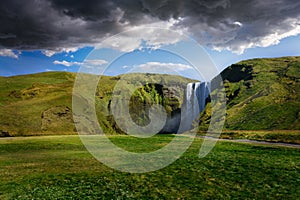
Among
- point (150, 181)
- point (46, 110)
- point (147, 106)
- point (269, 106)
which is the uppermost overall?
point (147, 106)

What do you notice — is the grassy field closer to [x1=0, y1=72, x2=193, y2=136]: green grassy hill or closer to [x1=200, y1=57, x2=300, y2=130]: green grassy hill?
[x1=0, y1=72, x2=193, y2=136]: green grassy hill

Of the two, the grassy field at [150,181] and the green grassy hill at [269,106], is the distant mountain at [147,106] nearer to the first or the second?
the green grassy hill at [269,106]

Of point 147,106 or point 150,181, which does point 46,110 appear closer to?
point 147,106

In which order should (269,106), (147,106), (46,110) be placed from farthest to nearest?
(269,106) → (46,110) → (147,106)

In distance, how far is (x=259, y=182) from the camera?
27297 mm

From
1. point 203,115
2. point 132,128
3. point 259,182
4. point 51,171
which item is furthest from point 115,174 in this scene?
point 203,115

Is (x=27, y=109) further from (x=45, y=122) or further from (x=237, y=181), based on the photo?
(x=237, y=181)

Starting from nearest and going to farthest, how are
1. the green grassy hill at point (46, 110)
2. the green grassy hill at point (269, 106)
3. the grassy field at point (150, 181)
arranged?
1. the grassy field at point (150, 181)
2. the green grassy hill at point (46, 110)
3. the green grassy hill at point (269, 106)

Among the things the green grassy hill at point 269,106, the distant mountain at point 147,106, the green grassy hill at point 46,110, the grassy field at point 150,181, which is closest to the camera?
the grassy field at point 150,181

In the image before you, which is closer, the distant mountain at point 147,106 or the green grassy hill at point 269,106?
the distant mountain at point 147,106

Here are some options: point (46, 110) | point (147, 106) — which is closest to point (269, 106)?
point (147, 106)

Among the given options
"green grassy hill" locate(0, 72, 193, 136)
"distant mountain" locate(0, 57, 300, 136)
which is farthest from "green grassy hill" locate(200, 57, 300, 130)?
"green grassy hill" locate(0, 72, 193, 136)

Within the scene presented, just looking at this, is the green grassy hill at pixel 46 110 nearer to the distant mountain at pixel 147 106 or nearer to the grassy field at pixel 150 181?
the distant mountain at pixel 147 106

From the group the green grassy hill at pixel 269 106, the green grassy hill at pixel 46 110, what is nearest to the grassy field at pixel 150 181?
the green grassy hill at pixel 46 110
